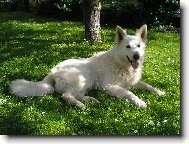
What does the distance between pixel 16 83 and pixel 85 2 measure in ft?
10.1

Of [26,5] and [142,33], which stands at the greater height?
[26,5]

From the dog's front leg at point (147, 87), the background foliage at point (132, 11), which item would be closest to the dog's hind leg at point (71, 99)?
the dog's front leg at point (147, 87)

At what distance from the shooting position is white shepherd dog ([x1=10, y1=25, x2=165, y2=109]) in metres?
6.91

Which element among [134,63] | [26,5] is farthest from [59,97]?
[26,5]

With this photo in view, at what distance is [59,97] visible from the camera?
7.03m

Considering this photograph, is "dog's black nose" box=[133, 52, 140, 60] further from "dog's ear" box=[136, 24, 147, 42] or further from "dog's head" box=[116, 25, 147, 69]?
"dog's ear" box=[136, 24, 147, 42]

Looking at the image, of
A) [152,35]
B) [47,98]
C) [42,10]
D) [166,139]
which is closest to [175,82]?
[152,35]

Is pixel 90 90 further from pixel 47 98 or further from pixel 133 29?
pixel 133 29

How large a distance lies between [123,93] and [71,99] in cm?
76

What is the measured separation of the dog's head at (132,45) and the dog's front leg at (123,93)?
1.24ft

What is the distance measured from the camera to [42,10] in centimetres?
870

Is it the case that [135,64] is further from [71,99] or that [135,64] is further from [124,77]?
[71,99]

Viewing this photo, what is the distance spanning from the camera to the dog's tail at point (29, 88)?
689 centimetres

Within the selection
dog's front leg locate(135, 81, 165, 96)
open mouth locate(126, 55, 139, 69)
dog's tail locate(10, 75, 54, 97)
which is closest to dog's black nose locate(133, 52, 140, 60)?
open mouth locate(126, 55, 139, 69)
